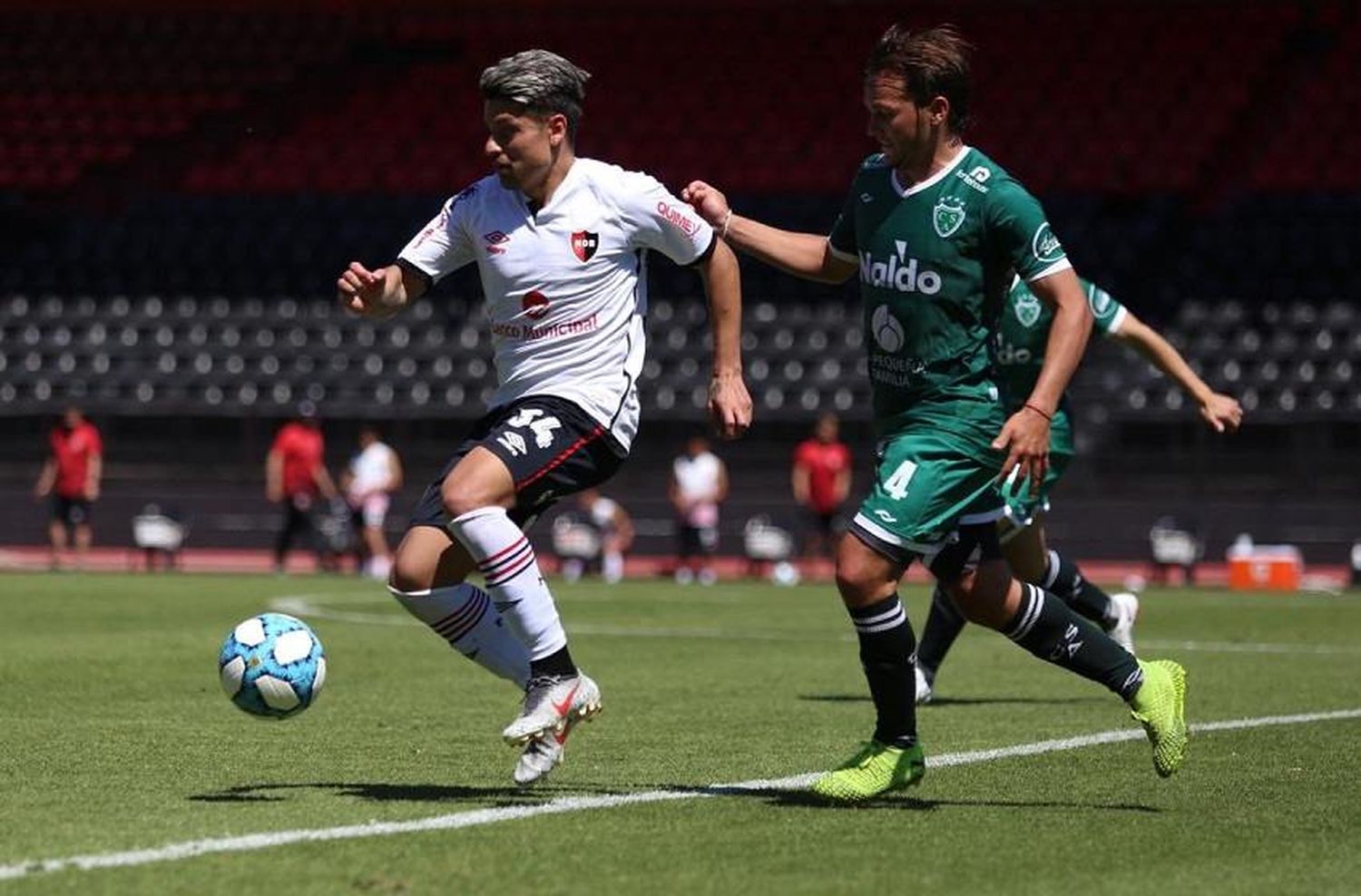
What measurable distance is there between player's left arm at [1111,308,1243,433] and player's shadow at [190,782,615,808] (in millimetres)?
2819

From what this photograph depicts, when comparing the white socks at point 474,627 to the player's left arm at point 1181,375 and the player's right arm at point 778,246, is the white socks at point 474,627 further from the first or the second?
the player's left arm at point 1181,375

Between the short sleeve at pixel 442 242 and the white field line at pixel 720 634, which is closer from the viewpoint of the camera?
the short sleeve at pixel 442 242

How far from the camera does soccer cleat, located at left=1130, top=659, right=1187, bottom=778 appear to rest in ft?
24.7

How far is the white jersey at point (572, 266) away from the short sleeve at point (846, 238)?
0.40 meters

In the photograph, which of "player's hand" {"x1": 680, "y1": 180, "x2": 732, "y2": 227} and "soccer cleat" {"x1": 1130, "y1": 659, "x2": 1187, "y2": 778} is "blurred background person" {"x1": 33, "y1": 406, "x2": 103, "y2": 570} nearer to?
"player's hand" {"x1": 680, "y1": 180, "x2": 732, "y2": 227}

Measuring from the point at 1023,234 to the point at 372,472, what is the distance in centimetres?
2222

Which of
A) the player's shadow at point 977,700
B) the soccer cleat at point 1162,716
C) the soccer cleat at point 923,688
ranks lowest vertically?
the player's shadow at point 977,700

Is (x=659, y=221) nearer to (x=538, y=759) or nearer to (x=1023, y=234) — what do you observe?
(x=1023, y=234)

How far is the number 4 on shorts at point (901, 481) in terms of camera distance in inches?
282

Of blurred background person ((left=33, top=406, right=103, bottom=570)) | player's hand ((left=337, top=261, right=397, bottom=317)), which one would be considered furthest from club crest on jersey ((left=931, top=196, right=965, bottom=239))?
blurred background person ((left=33, top=406, right=103, bottom=570))

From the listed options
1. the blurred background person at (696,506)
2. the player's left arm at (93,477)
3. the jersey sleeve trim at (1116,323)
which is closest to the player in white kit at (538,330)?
the jersey sleeve trim at (1116,323)

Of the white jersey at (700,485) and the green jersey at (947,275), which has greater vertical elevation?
the green jersey at (947,275)

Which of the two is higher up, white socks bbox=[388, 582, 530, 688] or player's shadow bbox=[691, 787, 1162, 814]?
white socks bbox=[388, 582, 530, 688]

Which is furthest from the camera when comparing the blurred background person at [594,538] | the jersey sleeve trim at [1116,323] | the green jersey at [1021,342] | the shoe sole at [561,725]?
the blurred background person at [594,538]
